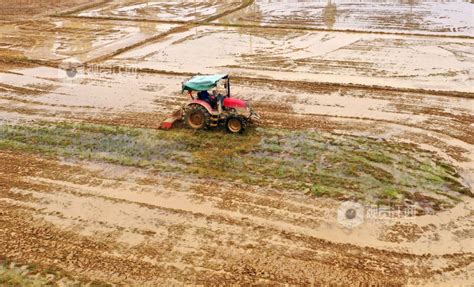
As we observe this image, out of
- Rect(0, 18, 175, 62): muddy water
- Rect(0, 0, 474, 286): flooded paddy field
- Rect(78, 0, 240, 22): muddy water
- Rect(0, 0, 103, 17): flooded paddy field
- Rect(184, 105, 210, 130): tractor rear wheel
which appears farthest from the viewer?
Rect(0, 0, 103, 17): flooded paddy field

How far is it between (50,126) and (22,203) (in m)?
3.54

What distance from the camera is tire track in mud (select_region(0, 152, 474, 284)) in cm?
641

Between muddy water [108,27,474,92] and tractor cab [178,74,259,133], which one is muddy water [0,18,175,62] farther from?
tractor cab [178,74,259,133]

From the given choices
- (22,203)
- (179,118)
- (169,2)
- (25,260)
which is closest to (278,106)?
(179,118)

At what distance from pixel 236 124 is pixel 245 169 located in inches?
63.8

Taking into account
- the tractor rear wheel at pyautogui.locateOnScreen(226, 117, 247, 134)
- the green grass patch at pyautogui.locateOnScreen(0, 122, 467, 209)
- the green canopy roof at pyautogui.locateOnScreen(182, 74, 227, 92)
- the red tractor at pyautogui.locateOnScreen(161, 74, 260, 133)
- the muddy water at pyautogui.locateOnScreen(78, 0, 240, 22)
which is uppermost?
the muddy water at pyautogui.locateOnScreen(78, 0, 240, 22)

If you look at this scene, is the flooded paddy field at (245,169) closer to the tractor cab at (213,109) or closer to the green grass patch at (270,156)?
the green grass patch at (270,156)

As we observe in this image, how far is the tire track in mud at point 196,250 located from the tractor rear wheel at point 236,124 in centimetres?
259

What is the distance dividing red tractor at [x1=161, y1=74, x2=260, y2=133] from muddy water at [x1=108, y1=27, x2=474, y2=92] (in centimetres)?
459

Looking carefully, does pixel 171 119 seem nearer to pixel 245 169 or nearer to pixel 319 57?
pixel 245 169

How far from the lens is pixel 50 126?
11.3m

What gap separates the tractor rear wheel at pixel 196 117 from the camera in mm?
10570

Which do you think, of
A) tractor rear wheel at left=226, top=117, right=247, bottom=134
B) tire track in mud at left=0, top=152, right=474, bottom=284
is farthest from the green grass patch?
tire track in mud at left=0, top=152, right=474, bottom=284

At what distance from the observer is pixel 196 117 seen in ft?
35.2
